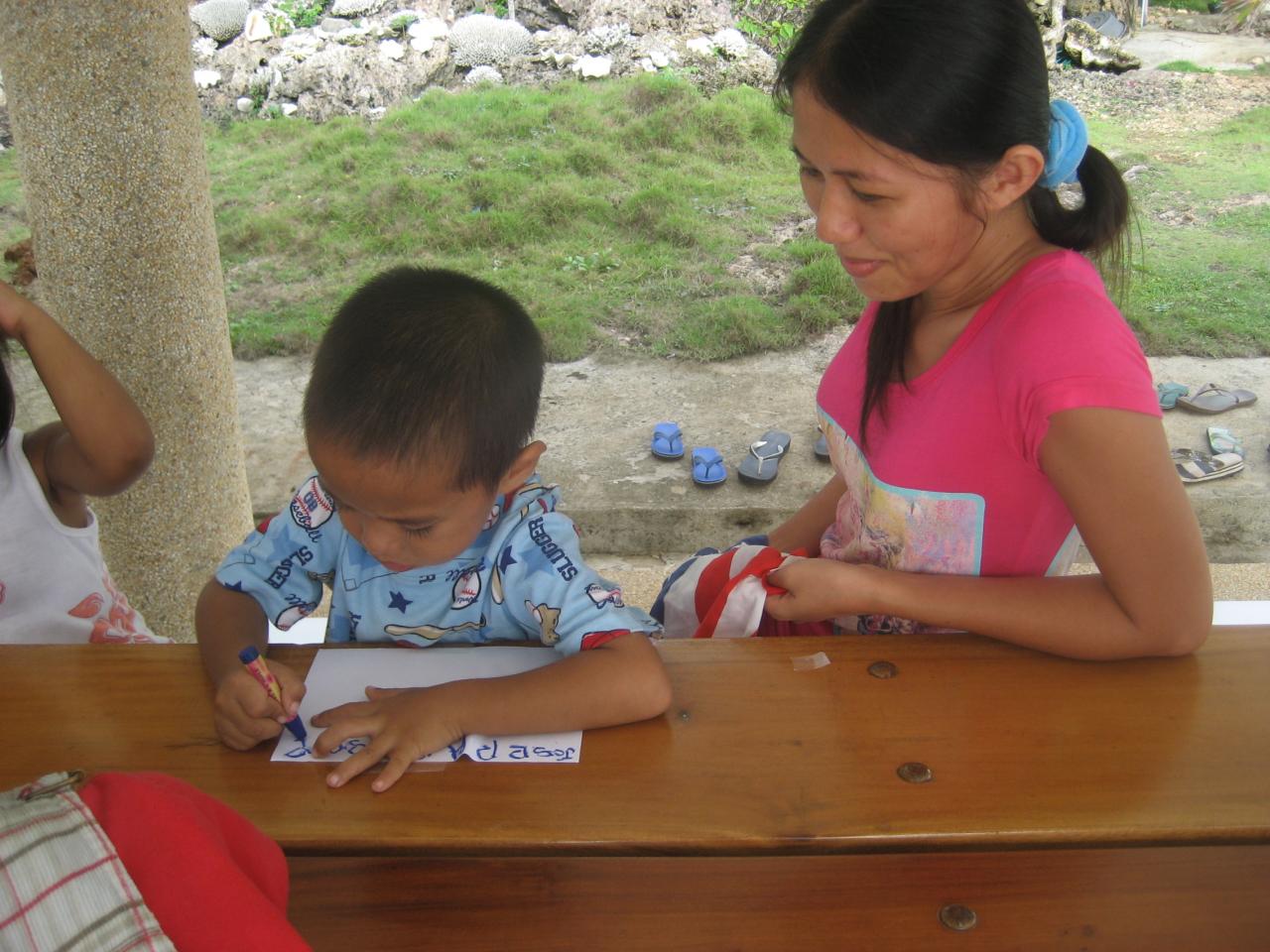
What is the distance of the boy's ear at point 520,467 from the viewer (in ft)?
4.41

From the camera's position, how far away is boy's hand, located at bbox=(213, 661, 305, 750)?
1.16m

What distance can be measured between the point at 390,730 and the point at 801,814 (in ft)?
1.36

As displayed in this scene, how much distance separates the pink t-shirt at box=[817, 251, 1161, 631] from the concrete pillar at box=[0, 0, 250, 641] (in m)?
1.69

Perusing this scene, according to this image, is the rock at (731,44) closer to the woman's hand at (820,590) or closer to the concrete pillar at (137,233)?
the concrete pillar at (137,233)

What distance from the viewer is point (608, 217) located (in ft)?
23.5

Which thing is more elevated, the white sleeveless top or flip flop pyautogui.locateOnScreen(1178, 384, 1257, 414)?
the white sleeveless top

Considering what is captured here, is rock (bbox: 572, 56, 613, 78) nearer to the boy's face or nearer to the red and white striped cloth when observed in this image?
the red and white striped cloth

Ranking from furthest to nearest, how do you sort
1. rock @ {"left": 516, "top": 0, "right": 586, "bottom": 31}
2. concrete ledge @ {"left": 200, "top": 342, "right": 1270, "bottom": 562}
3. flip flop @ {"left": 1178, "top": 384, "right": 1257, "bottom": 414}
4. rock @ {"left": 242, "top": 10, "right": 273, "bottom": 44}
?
rock @ {"left": 516, "top": 0, "right": 586, "bottom": 31} → rock @ {"left": 242, "top": 10, "right": 273, "bottom": 44} → flip flop @ {"left": 1178, "top": 384, "right": 1257, "bottom": 414} → concrete ledge @ {"left": 200, "top": 342, "right": 1270, "bottom": 562}

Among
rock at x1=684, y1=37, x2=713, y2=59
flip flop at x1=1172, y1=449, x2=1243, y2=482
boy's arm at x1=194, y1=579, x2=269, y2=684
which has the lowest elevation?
rock at x1=684, y1=37, x2=713, y2=59

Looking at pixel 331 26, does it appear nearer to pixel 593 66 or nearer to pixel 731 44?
pixel 593 66

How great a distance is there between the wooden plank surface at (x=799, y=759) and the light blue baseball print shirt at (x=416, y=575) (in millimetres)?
170

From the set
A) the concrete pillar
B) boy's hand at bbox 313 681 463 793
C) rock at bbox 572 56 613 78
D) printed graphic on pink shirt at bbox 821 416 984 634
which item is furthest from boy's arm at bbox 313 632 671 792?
rock at bbox 572 56 613 78

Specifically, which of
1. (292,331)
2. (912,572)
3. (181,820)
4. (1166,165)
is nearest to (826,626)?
(912,572)

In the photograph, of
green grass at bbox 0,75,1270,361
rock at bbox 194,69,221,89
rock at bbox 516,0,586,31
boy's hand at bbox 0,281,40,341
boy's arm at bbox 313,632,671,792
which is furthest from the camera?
rock at bbox 516,0,586,31
